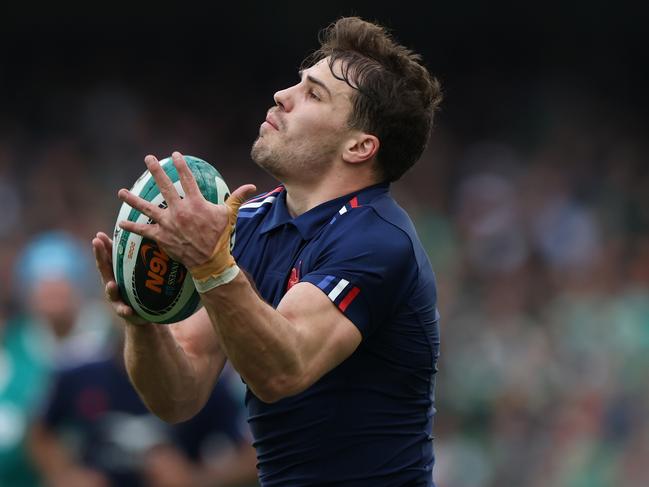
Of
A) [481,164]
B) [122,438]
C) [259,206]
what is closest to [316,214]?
[259,206]

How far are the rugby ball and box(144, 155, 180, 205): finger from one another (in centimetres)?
26

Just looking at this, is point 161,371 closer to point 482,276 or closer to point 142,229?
point 142,229

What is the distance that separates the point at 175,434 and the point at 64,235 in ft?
13.7

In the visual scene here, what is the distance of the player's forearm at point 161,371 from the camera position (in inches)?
153

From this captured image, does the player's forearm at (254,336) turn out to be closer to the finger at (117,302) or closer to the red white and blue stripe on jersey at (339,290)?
the red white and blue stripe on jersey at (339,290)

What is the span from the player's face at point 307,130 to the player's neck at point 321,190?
0.11 feet

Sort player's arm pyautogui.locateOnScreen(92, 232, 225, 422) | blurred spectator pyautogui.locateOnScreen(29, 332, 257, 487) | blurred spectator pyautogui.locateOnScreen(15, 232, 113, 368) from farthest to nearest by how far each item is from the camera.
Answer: blurred spectator pyautogui.locateOnScreen(15, 232, 113, 368), blurred spectator pyautogui.locateOnScreen(29, 332, 257, 487), player's arm pyautogui.locateOnScreen(92, 232, 225, 422)

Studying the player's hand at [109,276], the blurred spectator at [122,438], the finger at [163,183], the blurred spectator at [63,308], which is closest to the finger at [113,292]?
the player's hand at [109,276]

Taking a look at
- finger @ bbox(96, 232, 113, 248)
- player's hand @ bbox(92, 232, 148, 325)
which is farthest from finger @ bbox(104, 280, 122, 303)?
→ finger @ bbox(96, 232, 113, 248)

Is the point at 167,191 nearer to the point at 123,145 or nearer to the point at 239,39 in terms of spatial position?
the point at 123,145

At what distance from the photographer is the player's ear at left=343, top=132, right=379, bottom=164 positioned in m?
3.97

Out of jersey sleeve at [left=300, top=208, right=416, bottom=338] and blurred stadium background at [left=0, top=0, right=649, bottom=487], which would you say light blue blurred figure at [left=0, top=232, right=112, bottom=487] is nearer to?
blurred stadium background at [left=0, top=0, right=649, bottom=487]

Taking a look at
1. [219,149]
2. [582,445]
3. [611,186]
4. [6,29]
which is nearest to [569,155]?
[611,186]

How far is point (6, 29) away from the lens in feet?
42.6
